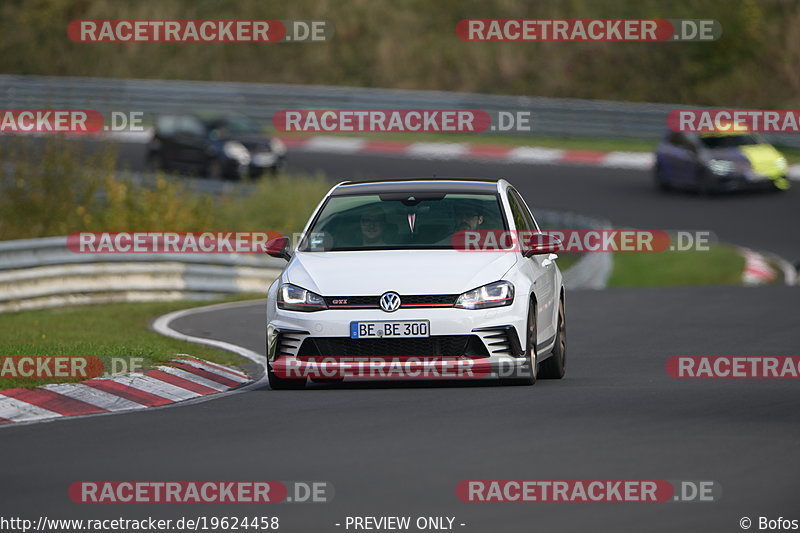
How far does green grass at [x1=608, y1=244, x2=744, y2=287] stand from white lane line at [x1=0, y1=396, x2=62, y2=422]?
1766cm

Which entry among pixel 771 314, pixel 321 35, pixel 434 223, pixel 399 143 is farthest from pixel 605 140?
pixel 434 223

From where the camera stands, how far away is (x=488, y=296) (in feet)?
37.4

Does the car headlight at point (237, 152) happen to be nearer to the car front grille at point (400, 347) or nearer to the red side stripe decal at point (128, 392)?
the red side stripe decal at point (128, 392)

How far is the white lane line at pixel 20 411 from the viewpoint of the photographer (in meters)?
10.8

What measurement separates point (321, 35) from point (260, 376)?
123ft

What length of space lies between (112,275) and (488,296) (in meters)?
10.6

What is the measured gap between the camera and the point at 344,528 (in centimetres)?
704

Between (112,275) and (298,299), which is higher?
(112,275)

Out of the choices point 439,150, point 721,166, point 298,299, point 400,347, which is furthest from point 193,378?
point 439,150

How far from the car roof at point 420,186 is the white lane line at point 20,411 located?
2991mm

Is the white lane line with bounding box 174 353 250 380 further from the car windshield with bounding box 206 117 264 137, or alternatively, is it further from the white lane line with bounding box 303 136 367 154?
the white lane line with bounding box 303 136 367 154

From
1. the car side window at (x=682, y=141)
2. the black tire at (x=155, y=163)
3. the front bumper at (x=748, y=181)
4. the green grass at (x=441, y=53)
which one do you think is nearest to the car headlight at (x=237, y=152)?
the black tire at (x=155, y=163)

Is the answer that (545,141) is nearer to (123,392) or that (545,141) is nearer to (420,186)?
(420,186)

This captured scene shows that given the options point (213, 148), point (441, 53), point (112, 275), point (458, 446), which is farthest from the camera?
point (441, 53)
